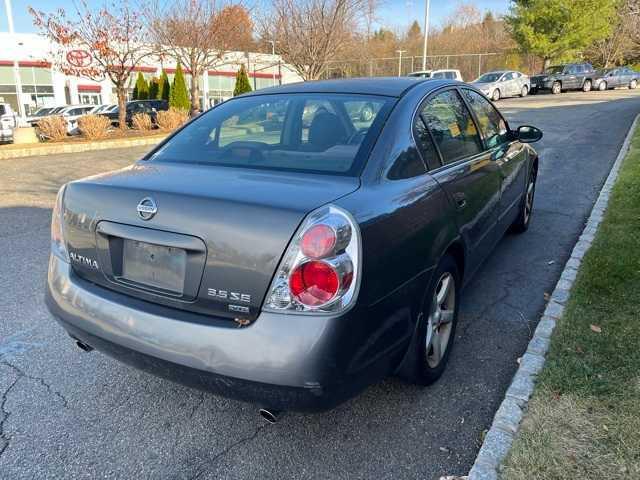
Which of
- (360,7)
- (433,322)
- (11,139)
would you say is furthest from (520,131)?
(360,7)

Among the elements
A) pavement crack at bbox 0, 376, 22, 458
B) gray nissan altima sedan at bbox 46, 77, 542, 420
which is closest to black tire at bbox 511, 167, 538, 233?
gray nissan altima sedan at bbox 46, 77, 542, 420

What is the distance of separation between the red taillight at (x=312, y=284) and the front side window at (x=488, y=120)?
8.09 feet

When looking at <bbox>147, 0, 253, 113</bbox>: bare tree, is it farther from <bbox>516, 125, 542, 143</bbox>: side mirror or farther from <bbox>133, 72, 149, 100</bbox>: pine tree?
<bbox>516, 125, 542, 143</bbox>: side mirror

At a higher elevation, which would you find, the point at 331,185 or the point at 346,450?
the point at 331,185

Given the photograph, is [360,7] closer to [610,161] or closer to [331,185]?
[610,161]

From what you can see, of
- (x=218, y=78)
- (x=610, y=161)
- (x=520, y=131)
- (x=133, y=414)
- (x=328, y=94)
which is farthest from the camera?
(x=218, y=78)

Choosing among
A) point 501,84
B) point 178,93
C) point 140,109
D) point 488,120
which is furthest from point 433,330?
point 501,84

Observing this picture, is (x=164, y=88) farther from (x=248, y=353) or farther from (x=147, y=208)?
(x=248, y=353)

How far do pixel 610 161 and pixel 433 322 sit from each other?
9307mm

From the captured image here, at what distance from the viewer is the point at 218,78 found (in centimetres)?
4634

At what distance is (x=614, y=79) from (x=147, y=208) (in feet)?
129

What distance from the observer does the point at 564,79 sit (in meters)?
32.2

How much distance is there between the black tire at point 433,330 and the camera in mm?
2654

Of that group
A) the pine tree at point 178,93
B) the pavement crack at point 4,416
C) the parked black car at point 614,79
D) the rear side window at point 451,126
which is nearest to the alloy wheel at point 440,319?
the rear side window at point 451,126
